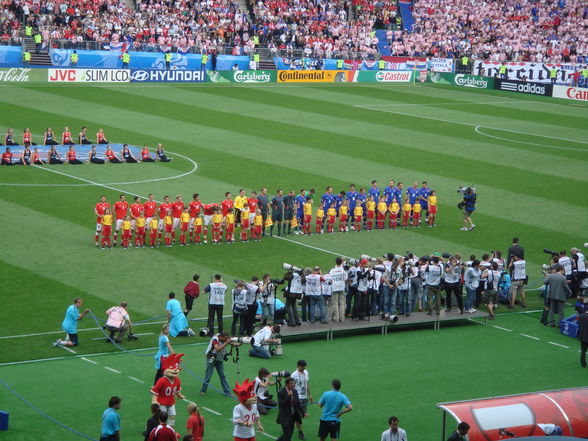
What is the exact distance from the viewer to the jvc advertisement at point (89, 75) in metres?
58.3

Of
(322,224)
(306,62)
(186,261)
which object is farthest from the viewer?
(306,62)

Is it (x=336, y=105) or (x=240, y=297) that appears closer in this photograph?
(x=240, y=297)

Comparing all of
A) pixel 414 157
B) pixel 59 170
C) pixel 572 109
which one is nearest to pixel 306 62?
pixel 572 109

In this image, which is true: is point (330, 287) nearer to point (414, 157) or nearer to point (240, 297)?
point (240, 297)

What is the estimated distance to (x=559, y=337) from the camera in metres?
23.8

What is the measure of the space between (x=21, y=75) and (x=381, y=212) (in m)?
31.4

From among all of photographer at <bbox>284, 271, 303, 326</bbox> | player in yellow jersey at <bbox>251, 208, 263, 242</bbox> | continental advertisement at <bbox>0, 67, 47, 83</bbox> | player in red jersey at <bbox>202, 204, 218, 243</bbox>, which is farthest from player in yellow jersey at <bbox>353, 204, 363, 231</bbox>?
continental advertisement at <bbox>0, 67, 47, 83</bbox>

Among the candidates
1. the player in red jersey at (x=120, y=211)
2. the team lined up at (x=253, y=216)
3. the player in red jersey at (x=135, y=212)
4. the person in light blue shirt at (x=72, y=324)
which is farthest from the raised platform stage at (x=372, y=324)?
the player in red jersey at (x=120, y=211)

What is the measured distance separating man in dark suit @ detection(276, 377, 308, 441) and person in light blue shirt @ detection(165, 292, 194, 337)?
5.47m

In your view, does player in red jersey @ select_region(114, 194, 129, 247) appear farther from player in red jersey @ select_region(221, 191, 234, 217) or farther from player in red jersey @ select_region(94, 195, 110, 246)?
player in red jersey @ select_region(221, 191, 234, 217)

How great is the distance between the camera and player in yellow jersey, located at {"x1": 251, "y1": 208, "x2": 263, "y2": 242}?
30656 mm

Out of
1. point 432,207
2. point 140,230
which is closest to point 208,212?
point 140,230

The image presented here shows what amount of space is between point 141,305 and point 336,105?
116ft

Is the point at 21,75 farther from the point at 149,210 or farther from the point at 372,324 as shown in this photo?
the point at 372,324
